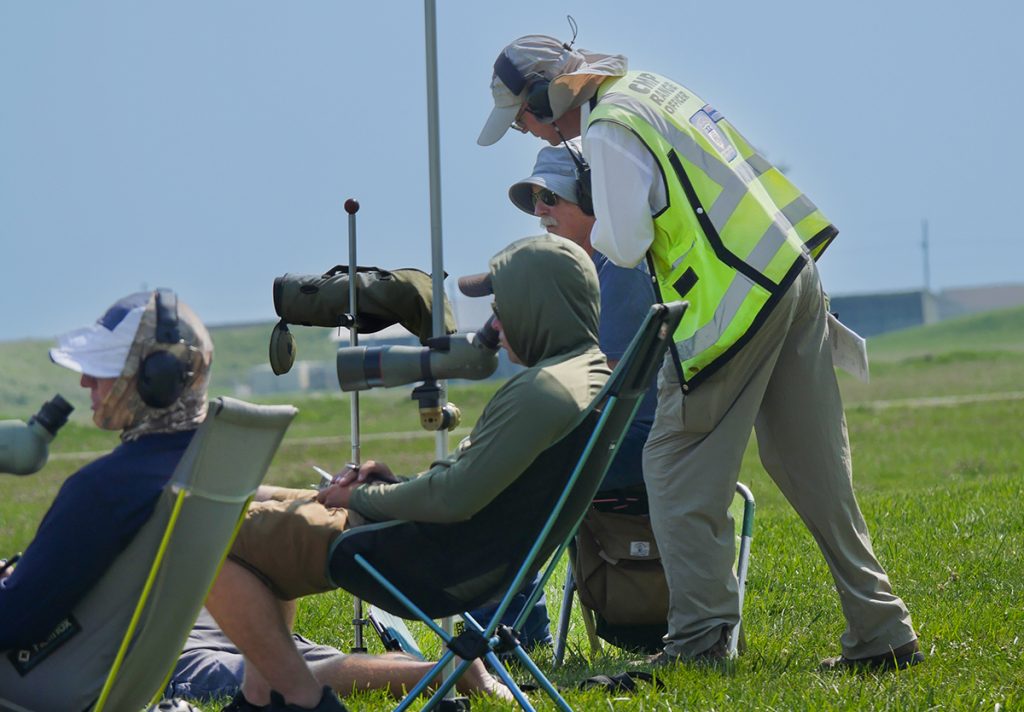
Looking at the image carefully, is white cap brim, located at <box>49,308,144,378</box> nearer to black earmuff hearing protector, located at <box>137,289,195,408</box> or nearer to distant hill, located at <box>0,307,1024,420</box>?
black earmuff hearing protector, located at <box>137,289,195,408</box>

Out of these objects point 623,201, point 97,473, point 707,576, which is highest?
point 623,201

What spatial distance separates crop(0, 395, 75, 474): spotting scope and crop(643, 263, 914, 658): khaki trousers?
207 cm

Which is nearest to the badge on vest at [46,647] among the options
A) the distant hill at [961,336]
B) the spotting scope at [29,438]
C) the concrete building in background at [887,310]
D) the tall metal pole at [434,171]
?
the spotting scope at [29,438]

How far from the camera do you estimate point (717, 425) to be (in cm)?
479

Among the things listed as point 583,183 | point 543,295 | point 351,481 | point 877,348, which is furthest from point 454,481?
point 877,348

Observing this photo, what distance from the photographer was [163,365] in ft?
10.8

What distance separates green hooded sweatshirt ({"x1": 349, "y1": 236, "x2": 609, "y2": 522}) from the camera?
3818 millimetres

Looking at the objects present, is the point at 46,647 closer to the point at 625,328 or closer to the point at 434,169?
the point at 434,169

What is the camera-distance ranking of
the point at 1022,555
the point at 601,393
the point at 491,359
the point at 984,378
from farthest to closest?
the point at 984,378 < the point at 1022,555 < the point at 491,359 < the point at 601,393

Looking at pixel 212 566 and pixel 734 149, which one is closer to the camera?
pixel 212 566

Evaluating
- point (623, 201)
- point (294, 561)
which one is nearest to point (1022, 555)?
point (623, 201)

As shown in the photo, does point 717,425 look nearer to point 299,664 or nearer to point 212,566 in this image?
point 299,664

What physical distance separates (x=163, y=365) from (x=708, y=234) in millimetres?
1974

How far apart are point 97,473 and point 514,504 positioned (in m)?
1.08
